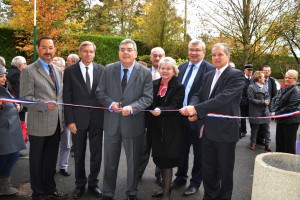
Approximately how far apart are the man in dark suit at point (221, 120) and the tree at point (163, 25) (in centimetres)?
1681

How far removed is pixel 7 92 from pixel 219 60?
2882 mm

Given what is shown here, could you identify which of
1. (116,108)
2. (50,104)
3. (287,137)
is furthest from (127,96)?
(287,137)

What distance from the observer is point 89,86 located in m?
4.32

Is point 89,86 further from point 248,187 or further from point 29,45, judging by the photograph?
point 29,45

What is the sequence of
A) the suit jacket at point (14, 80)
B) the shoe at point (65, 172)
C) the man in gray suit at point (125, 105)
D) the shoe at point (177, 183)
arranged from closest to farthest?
the man in gray suit at point (125, 105), the shoe at point (177, 183), the shoe at point (65, 172), the suit jacket at point (14, 80)

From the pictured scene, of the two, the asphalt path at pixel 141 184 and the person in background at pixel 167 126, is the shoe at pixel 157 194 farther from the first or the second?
the person in background at pixel 167 126

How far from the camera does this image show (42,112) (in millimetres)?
3855

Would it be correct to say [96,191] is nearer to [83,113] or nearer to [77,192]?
[77,192]

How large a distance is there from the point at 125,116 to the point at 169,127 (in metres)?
0.59

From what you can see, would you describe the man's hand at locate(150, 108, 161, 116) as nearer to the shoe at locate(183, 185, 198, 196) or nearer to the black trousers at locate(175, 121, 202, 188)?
the black trousers at locate(175, 121, 202, 188)

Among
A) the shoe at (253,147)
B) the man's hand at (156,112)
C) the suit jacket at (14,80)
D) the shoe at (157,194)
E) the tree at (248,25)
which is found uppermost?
the tree at (248,25)

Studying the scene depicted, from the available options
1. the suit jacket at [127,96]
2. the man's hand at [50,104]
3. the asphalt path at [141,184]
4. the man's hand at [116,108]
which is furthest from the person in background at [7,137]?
the man's hand at [116,108]

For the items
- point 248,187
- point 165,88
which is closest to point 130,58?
point 165,88

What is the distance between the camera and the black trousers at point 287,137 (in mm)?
5688
